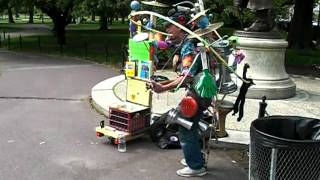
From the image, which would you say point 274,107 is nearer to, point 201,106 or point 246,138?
point 246,138

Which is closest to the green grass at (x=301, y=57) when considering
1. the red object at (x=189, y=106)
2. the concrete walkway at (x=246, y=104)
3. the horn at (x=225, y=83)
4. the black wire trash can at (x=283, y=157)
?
the concrete walkway at (x=246, y=104)

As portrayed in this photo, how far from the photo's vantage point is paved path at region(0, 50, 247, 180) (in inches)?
243

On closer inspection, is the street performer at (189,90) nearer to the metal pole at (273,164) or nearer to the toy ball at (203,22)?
the toy ball at (203,22)

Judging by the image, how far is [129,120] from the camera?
23.6 ft

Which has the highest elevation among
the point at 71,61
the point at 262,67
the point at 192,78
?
the point at 192,78

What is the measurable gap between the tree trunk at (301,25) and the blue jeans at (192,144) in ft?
64.8

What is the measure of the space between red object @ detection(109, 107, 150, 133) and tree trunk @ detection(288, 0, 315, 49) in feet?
61.1

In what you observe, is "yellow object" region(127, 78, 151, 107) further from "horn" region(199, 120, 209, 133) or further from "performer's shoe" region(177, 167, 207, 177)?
"performer's shoe" region(177, 167, 207, 177)

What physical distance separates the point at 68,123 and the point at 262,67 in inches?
181

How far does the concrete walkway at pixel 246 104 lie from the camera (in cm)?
855

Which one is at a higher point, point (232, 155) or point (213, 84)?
point (213, 84)

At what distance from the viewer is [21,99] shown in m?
11.0

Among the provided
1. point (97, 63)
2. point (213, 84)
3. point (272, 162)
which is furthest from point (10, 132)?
point (97, 63)

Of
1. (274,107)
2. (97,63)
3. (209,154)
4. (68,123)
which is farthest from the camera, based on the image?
(97,63)
